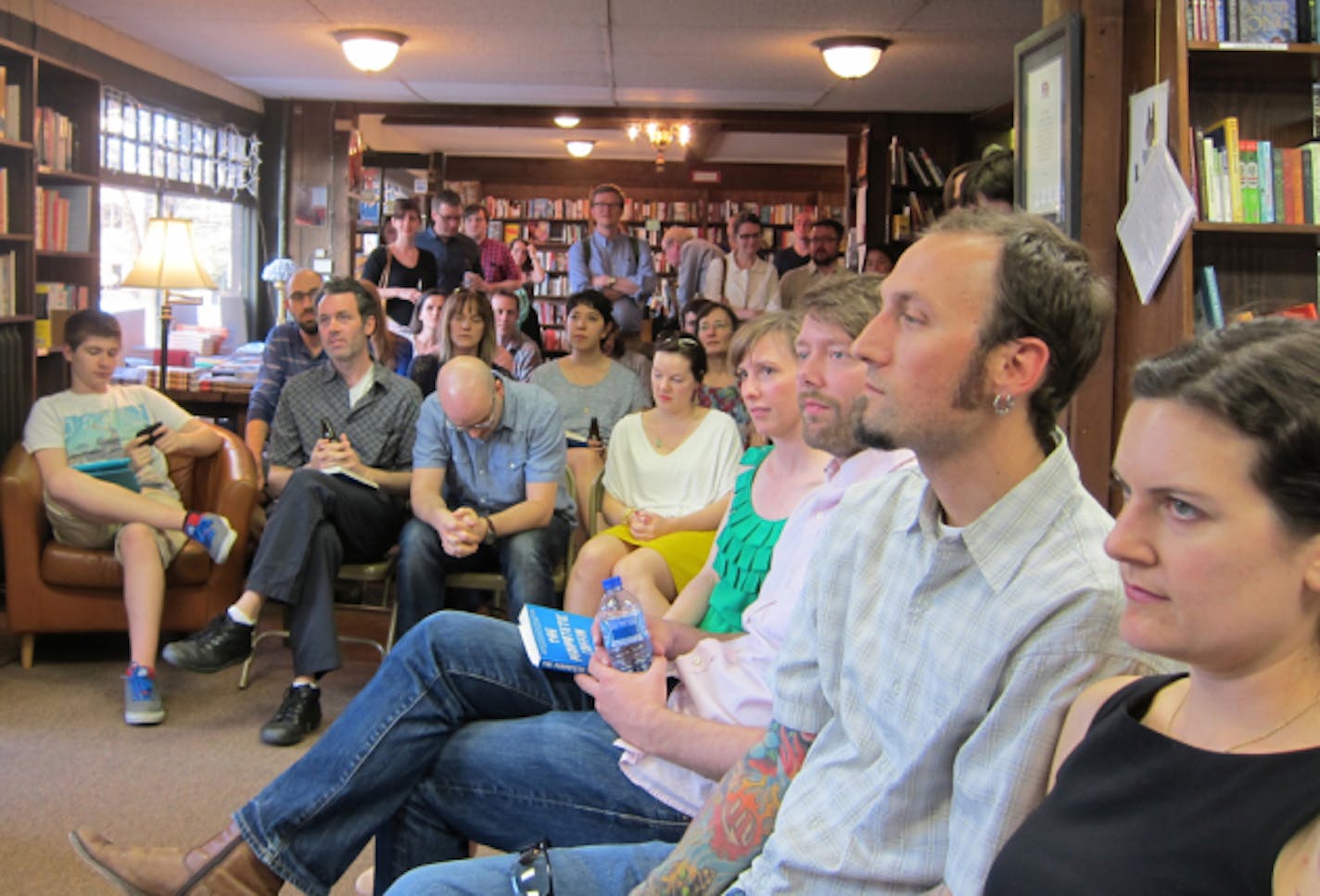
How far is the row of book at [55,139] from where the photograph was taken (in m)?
5.95

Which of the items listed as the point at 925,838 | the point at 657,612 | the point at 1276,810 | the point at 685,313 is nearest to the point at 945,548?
the point at 925,838

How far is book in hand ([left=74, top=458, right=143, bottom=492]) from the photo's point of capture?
4.20 m

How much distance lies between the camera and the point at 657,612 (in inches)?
129

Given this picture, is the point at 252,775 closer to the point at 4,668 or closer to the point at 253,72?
the point at 4,668

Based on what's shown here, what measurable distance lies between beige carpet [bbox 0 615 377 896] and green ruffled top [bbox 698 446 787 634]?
1099 mm

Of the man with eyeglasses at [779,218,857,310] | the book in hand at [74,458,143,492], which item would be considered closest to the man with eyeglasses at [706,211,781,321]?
the man with eyeglasses at [779,218,857,310]

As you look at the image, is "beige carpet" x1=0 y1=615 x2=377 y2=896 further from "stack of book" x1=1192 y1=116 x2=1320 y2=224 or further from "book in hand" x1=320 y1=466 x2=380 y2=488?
"stack of book" x1=1192 y1=116 x2=1320 y2=224

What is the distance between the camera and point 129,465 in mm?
4262

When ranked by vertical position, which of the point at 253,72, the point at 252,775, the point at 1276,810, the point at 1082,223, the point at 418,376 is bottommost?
the point at 252,775

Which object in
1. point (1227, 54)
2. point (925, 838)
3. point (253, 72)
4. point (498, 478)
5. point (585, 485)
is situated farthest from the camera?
point (253, 72)

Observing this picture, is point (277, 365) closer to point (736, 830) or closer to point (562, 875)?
point (562, 875)

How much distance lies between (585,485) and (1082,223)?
1.93 m

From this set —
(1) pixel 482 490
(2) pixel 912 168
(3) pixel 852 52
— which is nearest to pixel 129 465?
(1) pixel 482 490

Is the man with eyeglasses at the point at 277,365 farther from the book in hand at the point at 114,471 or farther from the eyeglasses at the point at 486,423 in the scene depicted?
the eyeglasses at the point at 486,423
